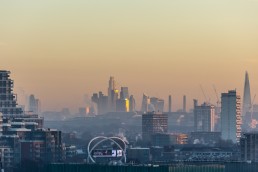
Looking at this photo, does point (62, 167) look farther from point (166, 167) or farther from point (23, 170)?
point (23, 170)

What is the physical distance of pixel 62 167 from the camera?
122938mm

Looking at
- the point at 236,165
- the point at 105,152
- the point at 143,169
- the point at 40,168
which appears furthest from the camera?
the point at 40,168

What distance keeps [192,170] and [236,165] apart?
3466 centimetres

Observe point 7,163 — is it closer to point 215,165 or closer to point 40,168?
point 40,168

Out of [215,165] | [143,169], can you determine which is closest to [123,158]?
[215,165]

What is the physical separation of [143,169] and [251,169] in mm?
39885

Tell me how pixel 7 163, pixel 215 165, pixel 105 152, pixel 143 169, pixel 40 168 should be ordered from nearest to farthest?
1. pixel 143 169
2. pixel 215 165
3. pixel 105 152
4. pixel 40 168
5. pixel 7 163

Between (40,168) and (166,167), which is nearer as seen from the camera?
(166,167)

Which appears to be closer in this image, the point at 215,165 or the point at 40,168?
the point at 215,165

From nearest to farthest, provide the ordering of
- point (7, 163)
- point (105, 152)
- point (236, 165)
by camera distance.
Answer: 1. point (105, 152)
2. point (236, 165)
3. point (7, 163)

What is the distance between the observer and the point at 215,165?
129 metres

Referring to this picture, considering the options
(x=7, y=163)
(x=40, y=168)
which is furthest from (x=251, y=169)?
(x=7, y=163)

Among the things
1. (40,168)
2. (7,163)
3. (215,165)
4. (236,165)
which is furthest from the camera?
(7,163)

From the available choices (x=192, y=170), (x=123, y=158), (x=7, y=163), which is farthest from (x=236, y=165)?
(x=7, y=163)
